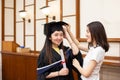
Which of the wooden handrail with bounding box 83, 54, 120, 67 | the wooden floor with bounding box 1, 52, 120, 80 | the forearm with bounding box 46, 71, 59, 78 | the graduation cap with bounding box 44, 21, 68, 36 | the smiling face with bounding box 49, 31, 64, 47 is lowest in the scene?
the wooden floor with bounding box 1, 52, 120, 80

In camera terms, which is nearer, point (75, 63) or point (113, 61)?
point (75, 63)

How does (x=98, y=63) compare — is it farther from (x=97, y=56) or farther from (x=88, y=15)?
(x=88, y=15)

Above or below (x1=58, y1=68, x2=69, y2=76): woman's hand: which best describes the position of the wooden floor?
below

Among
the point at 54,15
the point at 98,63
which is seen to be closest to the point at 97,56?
the point at 98,63

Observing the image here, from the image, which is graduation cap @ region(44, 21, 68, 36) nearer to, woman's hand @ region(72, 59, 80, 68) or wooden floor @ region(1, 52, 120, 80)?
woman's hand @ region(72, 59, 80, 68)

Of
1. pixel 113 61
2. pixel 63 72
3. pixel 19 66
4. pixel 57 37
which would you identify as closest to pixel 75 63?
pixel 63 72

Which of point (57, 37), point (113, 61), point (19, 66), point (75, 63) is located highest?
point (57, 37)

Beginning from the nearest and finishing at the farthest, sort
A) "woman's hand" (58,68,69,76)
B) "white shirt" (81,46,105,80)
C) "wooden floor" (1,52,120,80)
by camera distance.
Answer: "white shirt" (81,46,105,80) → "woman's hand" (58,68,69,76) → "wooden floor" (1,52,120,80)

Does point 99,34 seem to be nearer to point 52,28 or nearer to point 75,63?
point 75,63

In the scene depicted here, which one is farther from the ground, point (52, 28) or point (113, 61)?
point (52, 28)

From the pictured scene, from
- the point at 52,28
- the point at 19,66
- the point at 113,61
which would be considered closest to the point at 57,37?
the point at 52,28

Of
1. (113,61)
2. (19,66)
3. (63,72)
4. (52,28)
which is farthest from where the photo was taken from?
(19,66)

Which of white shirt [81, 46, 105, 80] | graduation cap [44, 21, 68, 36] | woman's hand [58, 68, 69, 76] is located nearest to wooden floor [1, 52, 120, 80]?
graduation cap [44, 21, 68, 36]

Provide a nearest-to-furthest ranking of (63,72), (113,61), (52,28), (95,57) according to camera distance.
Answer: (95,57), (63,72), (52,28), (113,61)
